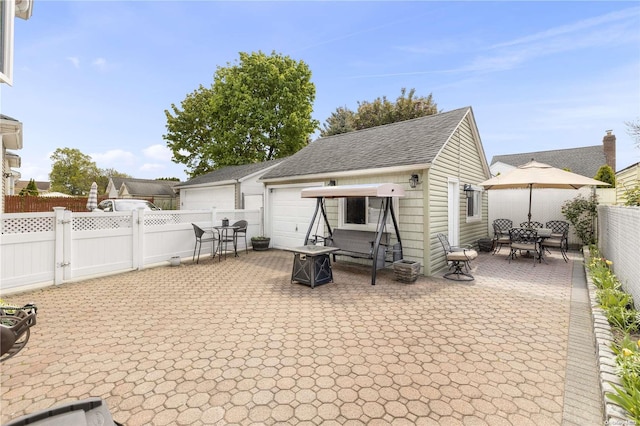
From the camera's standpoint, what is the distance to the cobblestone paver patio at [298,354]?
236 centimetres

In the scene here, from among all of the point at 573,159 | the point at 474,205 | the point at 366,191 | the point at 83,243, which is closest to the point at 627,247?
the point at 366,191

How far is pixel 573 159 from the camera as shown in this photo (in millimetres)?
23766

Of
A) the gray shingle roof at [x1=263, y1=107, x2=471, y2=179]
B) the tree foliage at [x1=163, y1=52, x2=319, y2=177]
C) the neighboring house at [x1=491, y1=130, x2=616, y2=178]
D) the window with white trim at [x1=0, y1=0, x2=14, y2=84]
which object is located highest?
the tree foliage at [x1=163, y1=52, x2=319, y2=177]

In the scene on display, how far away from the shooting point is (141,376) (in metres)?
2.80

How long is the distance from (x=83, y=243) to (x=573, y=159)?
32.8 meters

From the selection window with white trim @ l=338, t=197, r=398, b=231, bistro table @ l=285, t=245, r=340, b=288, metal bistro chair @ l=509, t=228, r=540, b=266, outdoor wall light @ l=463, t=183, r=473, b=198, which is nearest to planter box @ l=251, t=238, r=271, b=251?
window with white trim @ l=338, t=197, r=398, b=231

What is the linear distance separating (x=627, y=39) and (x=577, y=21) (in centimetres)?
134

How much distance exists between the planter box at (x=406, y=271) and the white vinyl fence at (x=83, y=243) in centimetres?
644

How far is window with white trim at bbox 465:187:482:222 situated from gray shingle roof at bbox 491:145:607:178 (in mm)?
17183

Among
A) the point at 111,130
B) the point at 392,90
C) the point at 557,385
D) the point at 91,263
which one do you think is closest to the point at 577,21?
the point at 557,385

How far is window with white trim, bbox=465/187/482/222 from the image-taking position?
982 centimetres

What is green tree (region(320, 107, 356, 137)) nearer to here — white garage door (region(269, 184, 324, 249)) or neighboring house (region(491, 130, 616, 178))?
neighboring house (region(491, 130, 616, 178))

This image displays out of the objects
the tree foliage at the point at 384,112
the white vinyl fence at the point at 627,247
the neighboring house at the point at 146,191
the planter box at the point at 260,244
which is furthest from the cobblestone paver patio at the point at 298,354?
the neighboring house at the point at 146,191

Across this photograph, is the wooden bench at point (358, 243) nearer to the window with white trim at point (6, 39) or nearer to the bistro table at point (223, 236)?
the bistro table at point (223, 236)
